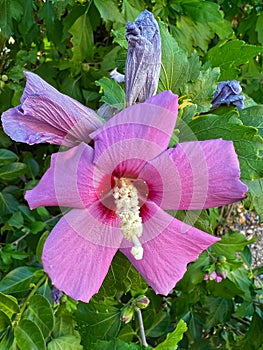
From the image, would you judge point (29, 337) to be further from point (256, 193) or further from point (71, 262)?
point (256, 193)

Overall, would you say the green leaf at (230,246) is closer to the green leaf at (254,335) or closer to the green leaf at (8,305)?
the green leaf at (254,335)

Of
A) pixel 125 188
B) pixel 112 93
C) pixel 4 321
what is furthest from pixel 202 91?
pixel 4 321

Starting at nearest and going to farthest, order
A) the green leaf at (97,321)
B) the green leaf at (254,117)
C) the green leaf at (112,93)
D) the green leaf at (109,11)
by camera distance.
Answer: the green leaf at (112,93) → the green leaf at (254,117) → the green leaf at (97,321) → the green leaf at (109,11)

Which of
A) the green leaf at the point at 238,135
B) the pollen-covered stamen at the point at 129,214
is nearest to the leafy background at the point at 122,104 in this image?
the green leaf at the point at 238,135

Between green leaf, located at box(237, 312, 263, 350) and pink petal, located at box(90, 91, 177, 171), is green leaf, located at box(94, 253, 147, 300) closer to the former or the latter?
pink petal, located at box(90, 91, 177, 171)

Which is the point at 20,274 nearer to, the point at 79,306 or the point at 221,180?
the point at 79,306

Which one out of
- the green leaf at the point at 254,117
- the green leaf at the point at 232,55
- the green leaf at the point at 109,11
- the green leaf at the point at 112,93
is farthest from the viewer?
the green leaf at the point at 109,11

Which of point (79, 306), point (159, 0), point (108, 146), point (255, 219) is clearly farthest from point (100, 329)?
point (255, 219)

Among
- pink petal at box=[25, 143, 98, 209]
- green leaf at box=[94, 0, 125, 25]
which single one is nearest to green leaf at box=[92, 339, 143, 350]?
pink petal at box=[25, 143, 98, 209]
